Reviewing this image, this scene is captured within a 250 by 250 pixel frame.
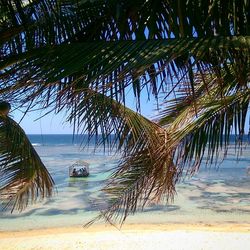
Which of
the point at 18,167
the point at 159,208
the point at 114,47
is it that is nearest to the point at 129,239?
the point at 159,208

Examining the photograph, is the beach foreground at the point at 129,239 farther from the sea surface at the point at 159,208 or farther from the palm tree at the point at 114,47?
the palm tree at the point at 114,47

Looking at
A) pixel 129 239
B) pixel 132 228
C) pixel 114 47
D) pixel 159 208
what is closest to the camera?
pixel 114 47

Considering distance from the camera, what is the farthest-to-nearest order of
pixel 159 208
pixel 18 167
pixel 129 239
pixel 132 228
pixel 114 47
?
pixel 159 208
pixel 132 228
pixel 129 239
pixel 18 167
pixel 114 47

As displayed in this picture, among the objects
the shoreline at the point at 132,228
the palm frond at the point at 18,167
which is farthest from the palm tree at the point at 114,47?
the shoreline at the point at 132,228

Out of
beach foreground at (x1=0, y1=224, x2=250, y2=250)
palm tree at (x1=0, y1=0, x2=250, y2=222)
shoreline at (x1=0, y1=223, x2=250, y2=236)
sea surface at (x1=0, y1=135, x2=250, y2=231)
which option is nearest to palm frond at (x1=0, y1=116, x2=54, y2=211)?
palm tree at (x1=0, y1=0, x2=250, y2=222)

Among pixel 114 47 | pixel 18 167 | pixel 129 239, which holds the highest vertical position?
pixel 114 47

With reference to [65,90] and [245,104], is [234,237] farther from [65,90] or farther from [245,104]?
[65,90]

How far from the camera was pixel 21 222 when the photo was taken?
13.1 m

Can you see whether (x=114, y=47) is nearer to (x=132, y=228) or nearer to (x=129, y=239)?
(x=129, y=239)

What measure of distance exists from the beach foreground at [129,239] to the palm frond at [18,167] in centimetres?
423

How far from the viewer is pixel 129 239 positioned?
30.9 ft

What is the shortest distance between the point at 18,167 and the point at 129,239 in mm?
5454

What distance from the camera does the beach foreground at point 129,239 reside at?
8.54 metres

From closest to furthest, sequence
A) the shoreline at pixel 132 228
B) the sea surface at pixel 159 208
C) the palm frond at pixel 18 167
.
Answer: the palm frond at pixel 18 167 → the shoreline at pixel 132 228 → the sea surface at pixel 159 208
